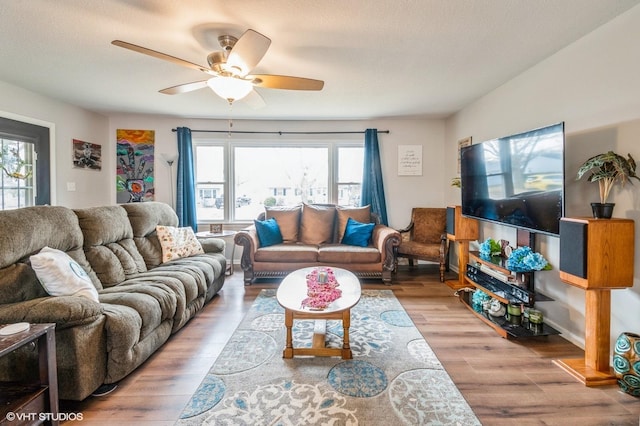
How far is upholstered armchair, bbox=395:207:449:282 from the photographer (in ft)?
13.4

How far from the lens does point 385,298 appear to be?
335cm

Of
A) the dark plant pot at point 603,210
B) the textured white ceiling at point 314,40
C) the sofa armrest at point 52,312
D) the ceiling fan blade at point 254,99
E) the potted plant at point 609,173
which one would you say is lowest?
the sofa armrest at point 52,312

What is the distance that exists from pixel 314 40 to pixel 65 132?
12.0ft

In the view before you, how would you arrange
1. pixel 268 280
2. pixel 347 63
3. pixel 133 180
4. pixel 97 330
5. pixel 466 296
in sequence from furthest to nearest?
pixel 133 180, pixel 268 280, pixel 466 296, pixel 347 63, pixel 97 330

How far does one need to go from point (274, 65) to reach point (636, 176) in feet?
8.94

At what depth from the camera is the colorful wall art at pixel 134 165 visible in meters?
4.66

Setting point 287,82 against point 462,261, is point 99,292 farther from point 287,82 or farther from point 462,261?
point 462,261

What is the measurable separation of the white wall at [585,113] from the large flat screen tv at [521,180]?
263mm

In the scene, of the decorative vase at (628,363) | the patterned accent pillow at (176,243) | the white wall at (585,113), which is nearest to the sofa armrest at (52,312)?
the patterned accent pillow at (176,243)

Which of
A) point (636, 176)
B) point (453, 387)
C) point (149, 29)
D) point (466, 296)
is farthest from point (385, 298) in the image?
point (149, 29)

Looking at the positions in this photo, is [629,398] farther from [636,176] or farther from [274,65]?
[274,65]

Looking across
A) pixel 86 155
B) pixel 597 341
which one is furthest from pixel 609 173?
pixel 86 155

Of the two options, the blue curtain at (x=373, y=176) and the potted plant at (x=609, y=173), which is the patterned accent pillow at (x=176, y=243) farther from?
the potted plant at (x=609, y=173)

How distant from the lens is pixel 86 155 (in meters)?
4.22
